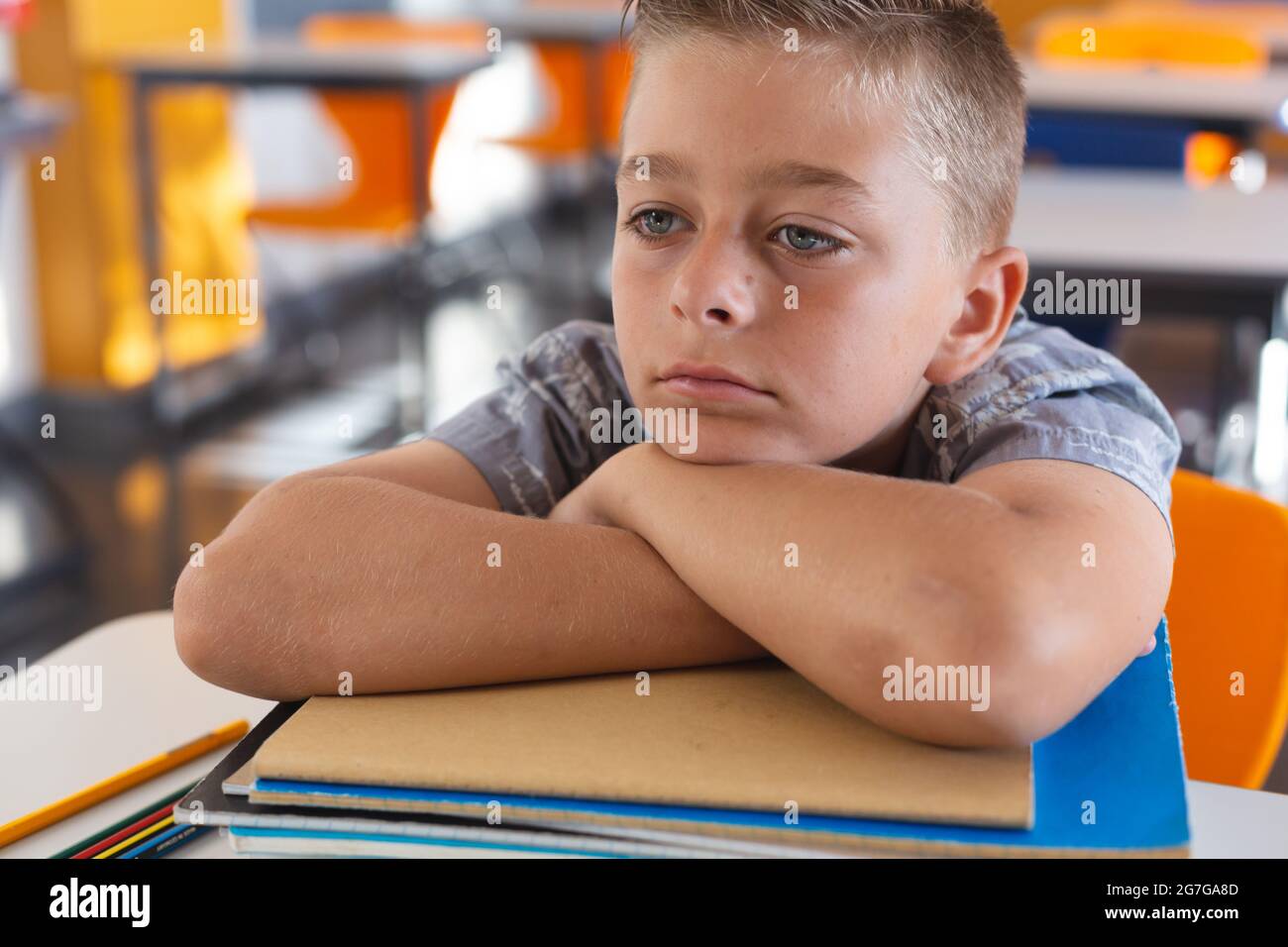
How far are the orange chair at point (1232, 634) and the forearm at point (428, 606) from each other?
21.3 inches

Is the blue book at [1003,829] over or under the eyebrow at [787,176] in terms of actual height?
under

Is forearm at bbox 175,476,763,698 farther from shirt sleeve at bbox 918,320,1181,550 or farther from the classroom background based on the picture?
the classroom background

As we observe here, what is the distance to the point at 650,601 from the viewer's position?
811 mm

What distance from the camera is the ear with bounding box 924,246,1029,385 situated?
979 millimetres

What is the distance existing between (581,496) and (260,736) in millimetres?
275

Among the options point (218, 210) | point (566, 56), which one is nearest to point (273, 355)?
point (218, 210)

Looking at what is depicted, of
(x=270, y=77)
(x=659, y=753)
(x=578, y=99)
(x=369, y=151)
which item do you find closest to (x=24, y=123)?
(x=270, y=77)

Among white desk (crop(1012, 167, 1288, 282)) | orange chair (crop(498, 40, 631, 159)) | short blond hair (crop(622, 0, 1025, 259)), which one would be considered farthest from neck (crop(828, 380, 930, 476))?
orange chair (crop(498, 40, 631, 159))

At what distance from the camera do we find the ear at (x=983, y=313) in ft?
3.21

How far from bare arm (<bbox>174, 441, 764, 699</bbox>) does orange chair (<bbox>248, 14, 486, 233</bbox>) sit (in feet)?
11.8

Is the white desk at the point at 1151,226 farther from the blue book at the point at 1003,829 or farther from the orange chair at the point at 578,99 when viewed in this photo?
the orange chair at the point at 578,99

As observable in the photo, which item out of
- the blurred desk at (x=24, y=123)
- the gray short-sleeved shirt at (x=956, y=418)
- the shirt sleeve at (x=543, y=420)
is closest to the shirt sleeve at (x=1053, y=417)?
the gray short-sleeved shirt at (x=956, y=418)

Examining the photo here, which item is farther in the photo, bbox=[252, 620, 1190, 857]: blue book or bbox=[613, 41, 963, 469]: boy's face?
bbox=[613, 41, 963, 469]: boy's face
